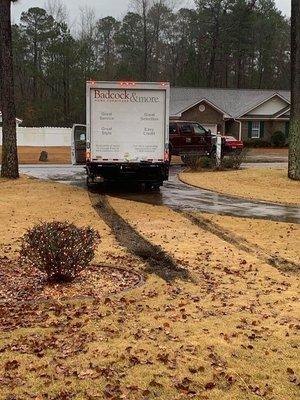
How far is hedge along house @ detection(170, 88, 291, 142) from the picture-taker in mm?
44094

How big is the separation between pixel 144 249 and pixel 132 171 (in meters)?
7.71

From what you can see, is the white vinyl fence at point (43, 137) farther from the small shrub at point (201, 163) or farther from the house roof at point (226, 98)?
the small shrub at point (201, 163)

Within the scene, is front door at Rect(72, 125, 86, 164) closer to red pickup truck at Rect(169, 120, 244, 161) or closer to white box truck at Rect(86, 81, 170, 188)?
white box truck at Rect(86, 81, 170, 188)

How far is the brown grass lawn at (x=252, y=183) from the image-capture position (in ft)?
55.4

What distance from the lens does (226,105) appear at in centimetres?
4700

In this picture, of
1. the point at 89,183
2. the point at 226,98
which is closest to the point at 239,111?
the point at 226,98

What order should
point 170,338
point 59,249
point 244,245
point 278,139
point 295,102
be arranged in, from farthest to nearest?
point 278,139 → point 295,102 → point 244,245 → point 59,249 → point 170,338

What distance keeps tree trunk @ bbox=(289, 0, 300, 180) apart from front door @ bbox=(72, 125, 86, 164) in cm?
780

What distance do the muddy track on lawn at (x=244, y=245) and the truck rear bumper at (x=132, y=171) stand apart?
3854 millimetres

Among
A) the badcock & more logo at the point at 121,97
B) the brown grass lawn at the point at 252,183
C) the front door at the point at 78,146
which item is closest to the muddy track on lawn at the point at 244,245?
the brown grass lawn at the point at 252,183

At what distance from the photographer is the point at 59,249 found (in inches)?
251

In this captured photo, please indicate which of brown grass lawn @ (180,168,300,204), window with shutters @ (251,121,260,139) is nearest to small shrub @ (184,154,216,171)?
brown grass lawn @ (180,168,300,204)

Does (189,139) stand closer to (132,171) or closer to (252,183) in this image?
(252,183)

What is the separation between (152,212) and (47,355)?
28.4 feet
